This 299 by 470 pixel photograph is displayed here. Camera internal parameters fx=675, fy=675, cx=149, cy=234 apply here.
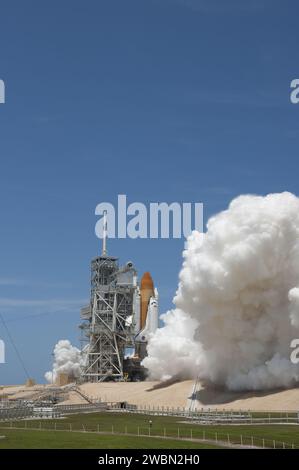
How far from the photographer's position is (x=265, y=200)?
8806cm

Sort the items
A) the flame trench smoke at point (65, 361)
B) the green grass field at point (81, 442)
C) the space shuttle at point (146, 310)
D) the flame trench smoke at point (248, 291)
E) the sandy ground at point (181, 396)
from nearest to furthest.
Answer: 1. the green grass field at point (81, 442)
2. the sandy ground at point (181, 396)
3. the flame trench smoke at point (248, 291)
4. the space shuttle at point (146, 310)
5. the flame trench smoke at point (65, 361)

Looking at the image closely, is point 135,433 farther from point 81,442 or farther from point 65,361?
point 65,361

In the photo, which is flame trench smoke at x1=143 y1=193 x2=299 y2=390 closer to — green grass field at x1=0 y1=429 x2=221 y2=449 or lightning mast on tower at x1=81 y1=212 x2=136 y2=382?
lightning mast on tower at x1=81 y1=212 x2=136 y2=382

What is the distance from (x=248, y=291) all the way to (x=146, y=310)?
43.2 metres

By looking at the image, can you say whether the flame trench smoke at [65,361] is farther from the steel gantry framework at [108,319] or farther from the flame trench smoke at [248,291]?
the flame trench smoke at [248,291]

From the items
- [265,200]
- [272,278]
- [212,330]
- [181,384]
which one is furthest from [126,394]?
[265,200]

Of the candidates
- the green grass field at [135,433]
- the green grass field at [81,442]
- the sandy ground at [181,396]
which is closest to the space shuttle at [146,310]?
the sandy ground at [181,396]

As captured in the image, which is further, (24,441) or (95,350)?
(95,350)

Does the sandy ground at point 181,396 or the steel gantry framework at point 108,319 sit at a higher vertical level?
the steel gantry framework at point 108,319

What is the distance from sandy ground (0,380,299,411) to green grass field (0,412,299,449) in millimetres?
14551

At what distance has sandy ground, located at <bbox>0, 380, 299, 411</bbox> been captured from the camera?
254 feet

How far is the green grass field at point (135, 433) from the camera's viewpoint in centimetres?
4400

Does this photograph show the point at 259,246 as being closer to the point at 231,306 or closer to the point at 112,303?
the point at 231,306
